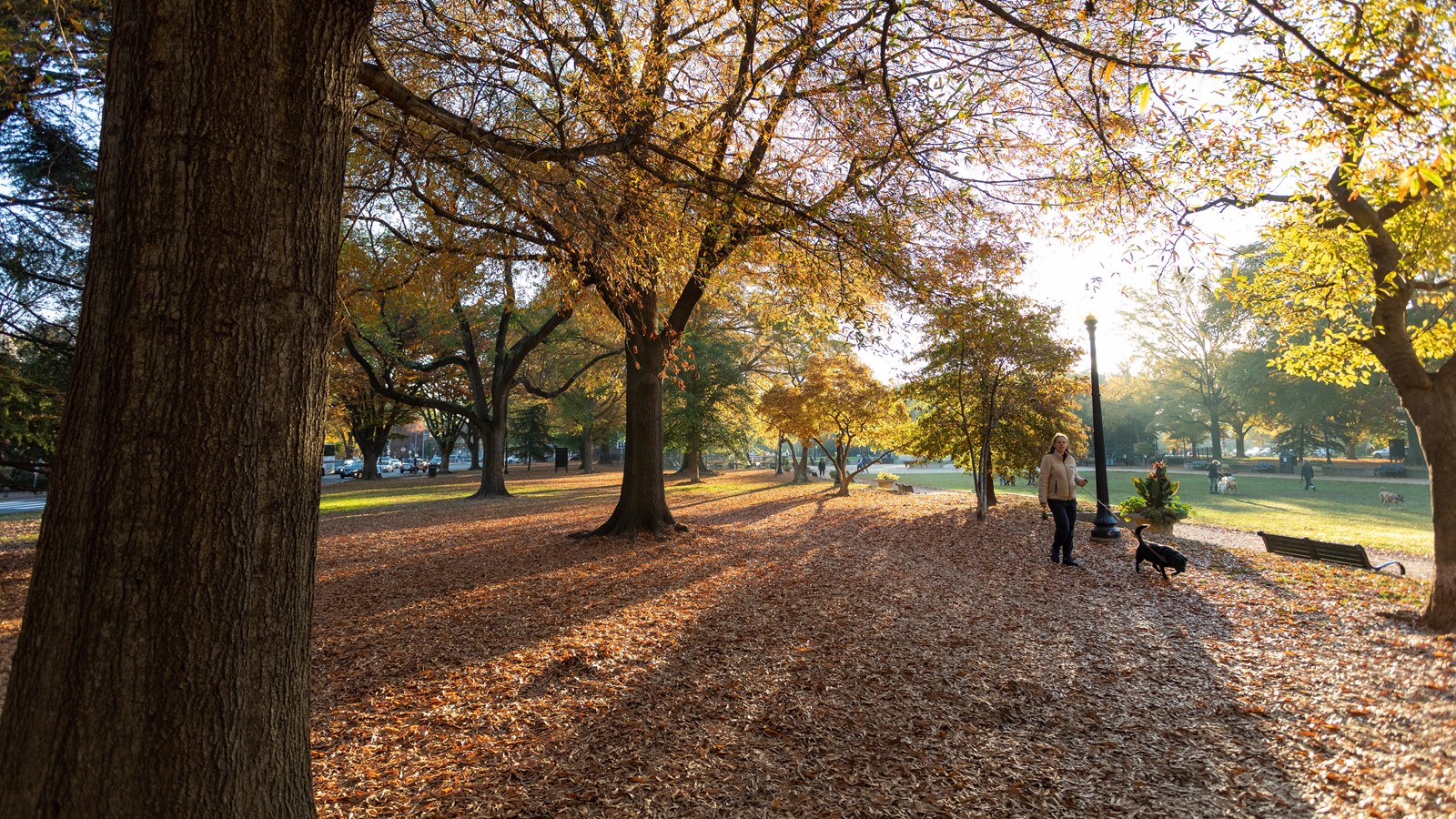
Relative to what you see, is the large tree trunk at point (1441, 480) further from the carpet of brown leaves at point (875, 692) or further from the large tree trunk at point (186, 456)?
the large tree trunk at point (186, 456)

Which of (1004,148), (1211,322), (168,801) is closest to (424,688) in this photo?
(168,801)

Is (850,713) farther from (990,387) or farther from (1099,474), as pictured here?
(990,387)

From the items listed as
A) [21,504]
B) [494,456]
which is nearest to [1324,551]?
[494,456]

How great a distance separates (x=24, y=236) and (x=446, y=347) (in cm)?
2046

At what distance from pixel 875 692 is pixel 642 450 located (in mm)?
7838

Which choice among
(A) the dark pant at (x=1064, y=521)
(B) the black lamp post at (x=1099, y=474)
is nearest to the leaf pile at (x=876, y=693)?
(A) the dark pant at (x=1064, y=521)

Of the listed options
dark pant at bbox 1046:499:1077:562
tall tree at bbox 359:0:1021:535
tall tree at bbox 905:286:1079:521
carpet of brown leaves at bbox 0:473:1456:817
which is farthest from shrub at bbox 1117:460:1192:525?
tall tree at bbox 359:0:1021:535

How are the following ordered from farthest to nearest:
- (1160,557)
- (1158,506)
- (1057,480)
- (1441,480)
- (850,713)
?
(1158,506), (1057,480), (1160,557), (1441,480), (850,713)

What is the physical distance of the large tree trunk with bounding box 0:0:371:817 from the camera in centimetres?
208

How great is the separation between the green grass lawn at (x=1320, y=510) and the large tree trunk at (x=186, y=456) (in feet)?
52.1

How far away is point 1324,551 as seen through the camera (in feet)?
31.7

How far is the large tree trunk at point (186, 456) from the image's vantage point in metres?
2.08

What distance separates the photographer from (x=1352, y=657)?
216 inches

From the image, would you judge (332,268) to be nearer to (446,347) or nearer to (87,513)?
(87,513)
